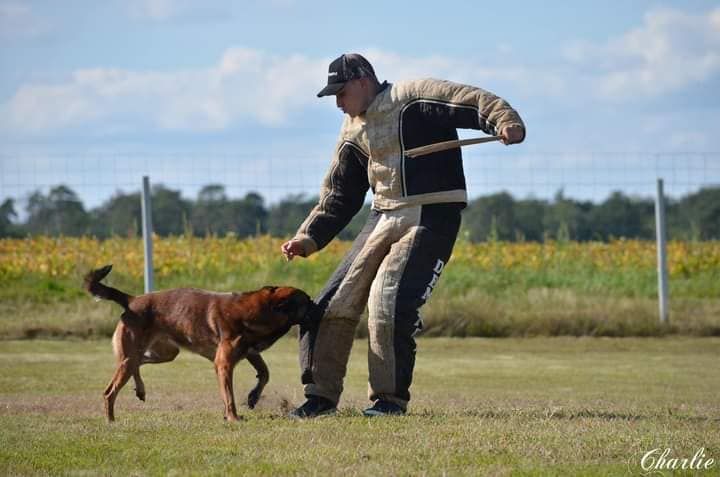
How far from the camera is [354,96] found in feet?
29.2

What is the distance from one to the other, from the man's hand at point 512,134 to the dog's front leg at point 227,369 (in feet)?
7.63

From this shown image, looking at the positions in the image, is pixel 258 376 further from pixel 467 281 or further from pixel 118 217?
pixel 118 217

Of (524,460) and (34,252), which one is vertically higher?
(34,252)

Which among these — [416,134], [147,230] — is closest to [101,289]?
[416,134]

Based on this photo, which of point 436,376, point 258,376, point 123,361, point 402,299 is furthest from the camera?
point 436,376

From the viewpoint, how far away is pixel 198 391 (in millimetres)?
12602

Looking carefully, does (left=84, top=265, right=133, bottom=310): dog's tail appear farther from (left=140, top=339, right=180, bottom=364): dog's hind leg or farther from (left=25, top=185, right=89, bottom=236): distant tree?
(left=25, top=185, right=89, bottom=236): distant tree

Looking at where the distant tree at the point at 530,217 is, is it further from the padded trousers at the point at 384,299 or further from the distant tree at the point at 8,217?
the padded trousers at the point at 384,299

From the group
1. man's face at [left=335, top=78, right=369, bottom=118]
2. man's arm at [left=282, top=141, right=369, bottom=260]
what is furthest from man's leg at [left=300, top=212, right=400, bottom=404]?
man's face at [left=335, top=78, right=369, bottom=118]

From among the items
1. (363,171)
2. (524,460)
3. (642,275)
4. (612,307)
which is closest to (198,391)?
(363,171)

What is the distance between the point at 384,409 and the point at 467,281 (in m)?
13.5

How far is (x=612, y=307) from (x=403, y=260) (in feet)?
39.4

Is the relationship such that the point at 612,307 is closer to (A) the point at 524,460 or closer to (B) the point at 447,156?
(B) the point at 447,156

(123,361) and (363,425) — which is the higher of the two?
(123,361)
